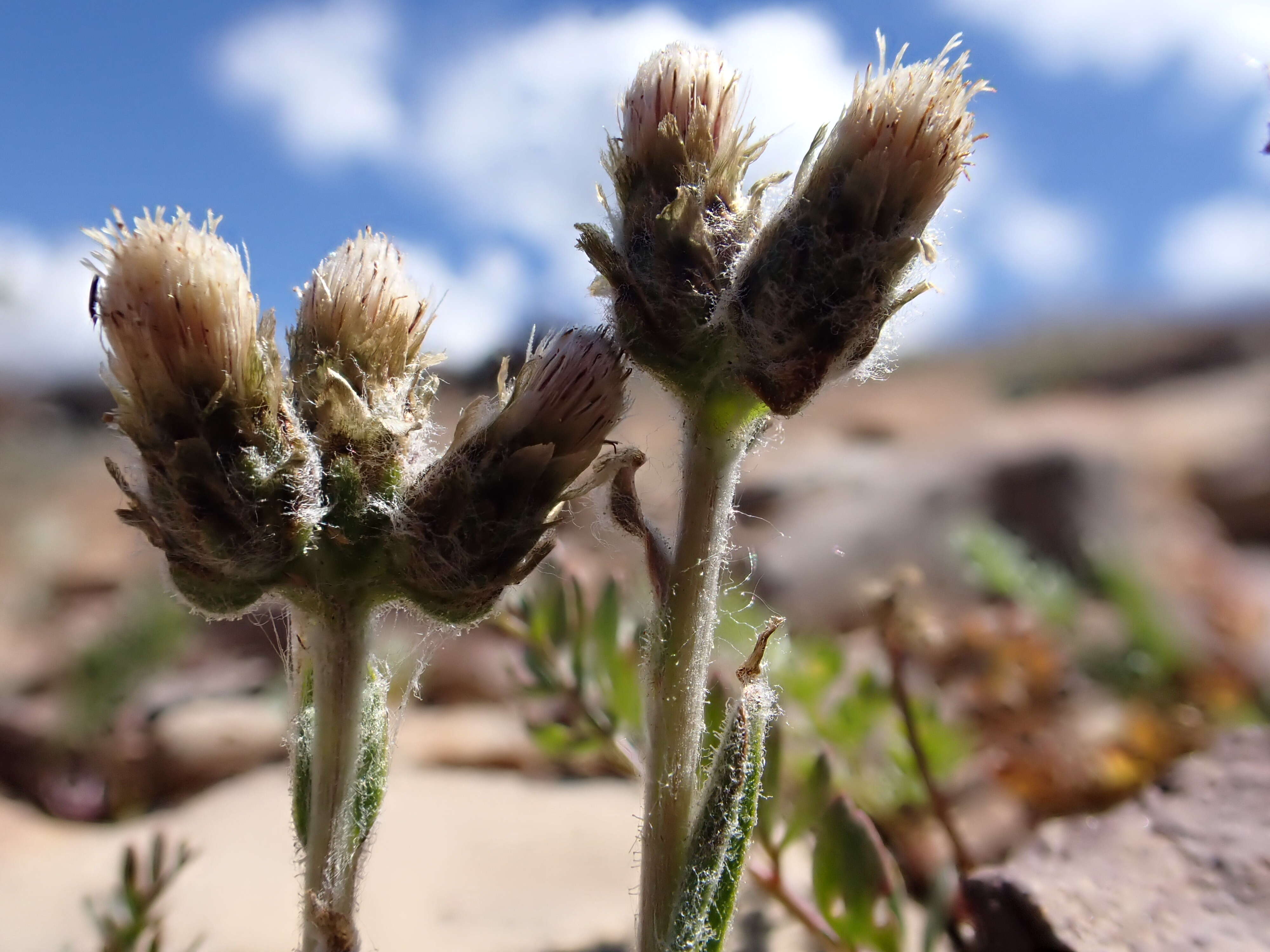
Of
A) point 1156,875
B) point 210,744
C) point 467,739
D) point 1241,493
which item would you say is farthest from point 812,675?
point 1241,493

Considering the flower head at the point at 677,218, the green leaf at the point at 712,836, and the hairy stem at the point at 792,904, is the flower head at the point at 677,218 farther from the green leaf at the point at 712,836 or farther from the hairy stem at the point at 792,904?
the hairy stem at the point at 792,904

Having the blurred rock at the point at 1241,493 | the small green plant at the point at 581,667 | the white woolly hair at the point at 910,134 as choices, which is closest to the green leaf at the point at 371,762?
the small green plant at the point at 581,667

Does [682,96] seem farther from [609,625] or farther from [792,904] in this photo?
[792,904]

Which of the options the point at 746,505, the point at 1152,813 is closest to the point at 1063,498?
the point at 746,505

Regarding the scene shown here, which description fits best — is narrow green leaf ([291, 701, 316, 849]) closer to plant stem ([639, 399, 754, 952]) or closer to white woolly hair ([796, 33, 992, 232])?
plant stem ([639, 399, 754, 952])

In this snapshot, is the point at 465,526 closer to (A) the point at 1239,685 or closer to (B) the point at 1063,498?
(A) the point at 1239,685

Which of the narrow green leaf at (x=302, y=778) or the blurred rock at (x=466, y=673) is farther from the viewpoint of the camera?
the blurred rock at (x=466, y=673)

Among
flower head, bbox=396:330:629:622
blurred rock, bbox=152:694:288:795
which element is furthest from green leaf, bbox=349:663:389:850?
blurred rock, bbox=152:694:288:795
